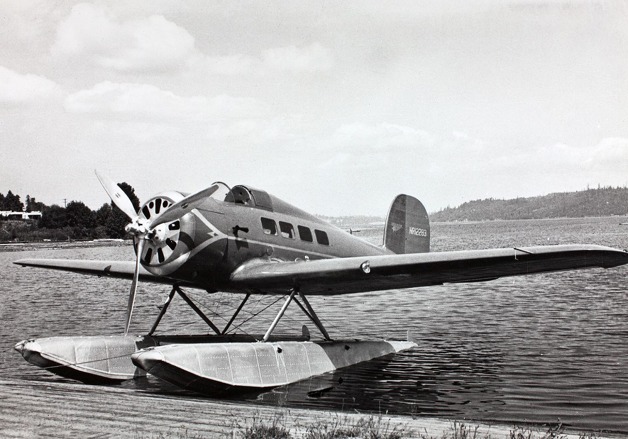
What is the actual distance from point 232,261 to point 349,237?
354 centimetres

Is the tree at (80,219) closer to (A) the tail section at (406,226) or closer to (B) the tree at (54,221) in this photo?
(B) the tree at (54,221)

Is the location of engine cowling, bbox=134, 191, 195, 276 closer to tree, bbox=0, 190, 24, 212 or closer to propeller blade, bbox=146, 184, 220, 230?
propeller blade, bbox=146, 184, 220, 230

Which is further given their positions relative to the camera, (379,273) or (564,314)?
(564,314)

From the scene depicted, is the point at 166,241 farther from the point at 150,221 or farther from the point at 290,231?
the point at 290,231

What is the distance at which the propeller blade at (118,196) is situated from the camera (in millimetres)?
10891

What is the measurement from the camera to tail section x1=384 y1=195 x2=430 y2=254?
16.4 metres

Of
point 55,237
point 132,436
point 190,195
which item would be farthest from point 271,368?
point 55,237

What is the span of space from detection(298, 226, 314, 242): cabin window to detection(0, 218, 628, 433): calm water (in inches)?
105

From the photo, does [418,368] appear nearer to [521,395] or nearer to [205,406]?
[521,395]

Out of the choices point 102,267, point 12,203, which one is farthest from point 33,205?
point 102,267

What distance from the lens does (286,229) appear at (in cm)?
1257

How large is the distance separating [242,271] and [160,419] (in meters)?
5.15

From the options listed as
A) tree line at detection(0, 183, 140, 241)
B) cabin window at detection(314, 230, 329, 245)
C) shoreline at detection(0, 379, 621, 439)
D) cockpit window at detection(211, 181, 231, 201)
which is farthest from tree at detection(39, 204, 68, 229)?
shoreline at detection(0, 379, 621, 439)

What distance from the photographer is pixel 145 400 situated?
7.66 meters
